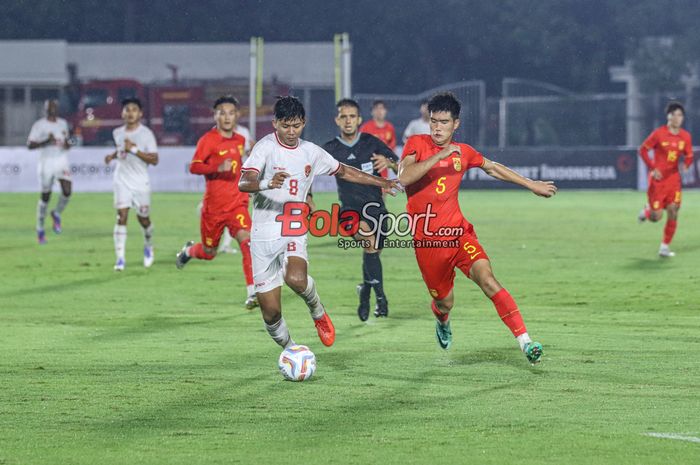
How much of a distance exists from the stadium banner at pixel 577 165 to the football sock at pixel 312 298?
98.4ft

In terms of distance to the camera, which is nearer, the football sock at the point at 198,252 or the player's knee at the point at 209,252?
the player's knee at the point at 209,252

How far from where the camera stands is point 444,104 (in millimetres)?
10391

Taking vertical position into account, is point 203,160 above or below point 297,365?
above

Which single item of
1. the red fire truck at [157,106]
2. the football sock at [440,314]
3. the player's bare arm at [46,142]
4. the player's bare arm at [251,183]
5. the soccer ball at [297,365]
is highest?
the red fire truck at [157,106]

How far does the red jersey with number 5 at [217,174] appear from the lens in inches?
595

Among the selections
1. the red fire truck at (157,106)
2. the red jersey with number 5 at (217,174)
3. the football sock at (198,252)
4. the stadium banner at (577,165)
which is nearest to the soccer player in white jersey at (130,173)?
the football sock at (198,252)

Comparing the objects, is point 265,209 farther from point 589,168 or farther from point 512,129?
point 512,129

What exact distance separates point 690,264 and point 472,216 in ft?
37.4

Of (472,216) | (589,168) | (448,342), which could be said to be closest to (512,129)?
(589,168)

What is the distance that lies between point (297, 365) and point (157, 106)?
38.6 meters

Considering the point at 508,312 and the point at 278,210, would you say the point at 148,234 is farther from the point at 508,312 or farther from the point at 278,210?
the point at 508,312

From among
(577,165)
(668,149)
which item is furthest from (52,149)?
(577,165)

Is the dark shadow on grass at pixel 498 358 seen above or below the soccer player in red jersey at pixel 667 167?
below

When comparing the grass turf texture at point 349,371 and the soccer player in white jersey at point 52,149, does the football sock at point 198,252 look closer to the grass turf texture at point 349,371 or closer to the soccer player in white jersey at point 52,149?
the grass turf texture at point 349,371
